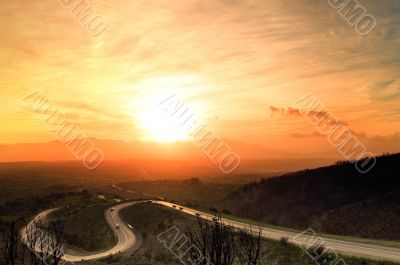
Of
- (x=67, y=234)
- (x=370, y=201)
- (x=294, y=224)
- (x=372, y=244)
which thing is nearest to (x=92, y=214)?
(x=67, y=234)

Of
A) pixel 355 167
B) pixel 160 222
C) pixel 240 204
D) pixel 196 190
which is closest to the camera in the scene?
pixel 160 222

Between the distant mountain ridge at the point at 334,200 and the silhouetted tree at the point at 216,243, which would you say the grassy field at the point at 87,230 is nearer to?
the distant mountain ridge at the point at 334,200

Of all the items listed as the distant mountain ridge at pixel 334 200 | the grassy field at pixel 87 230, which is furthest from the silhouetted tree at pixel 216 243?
the grassy field at pixel 87 230

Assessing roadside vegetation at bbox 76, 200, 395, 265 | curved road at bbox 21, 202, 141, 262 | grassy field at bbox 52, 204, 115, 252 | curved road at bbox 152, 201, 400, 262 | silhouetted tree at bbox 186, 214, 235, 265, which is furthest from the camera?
grassy field at bbox 52, 204, 115, 252

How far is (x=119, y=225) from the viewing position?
99.6 metres

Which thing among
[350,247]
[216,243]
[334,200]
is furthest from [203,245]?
[334,200]

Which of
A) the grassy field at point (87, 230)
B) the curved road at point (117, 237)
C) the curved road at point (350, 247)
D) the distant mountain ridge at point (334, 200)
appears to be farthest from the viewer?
the grassy field at point (87, 230)

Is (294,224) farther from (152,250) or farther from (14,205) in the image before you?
(14,205)

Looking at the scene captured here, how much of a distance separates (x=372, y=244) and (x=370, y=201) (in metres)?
38.2

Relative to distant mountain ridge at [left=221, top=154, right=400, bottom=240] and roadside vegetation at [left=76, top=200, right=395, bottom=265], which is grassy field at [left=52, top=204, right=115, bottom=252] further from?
distant mountain ridge at [left=221, top=154, right=400, bottom=240]

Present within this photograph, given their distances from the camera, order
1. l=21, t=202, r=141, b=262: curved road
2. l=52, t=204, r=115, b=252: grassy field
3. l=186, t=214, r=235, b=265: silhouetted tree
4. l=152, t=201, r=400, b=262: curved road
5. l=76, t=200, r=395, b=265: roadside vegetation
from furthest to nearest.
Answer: l=52, t=204, r=115, b=252: grassy field → l=21, t=202, r=141, b=262: curved road → l=152, t=201, r=400, b=262: curved road → l=76, t=200, r=395, b=265: roadside vegetation → l=186, t=214, r=235, b=265: silhouetted tree

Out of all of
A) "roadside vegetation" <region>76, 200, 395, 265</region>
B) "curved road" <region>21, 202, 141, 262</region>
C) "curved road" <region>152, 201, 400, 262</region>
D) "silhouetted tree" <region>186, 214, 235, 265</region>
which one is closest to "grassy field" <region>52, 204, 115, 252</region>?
"curved road" <region>21, 202, 141, 262</region>

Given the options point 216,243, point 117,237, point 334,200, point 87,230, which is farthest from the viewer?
point 87,230

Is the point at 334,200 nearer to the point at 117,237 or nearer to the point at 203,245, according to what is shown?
the point at 203,245
